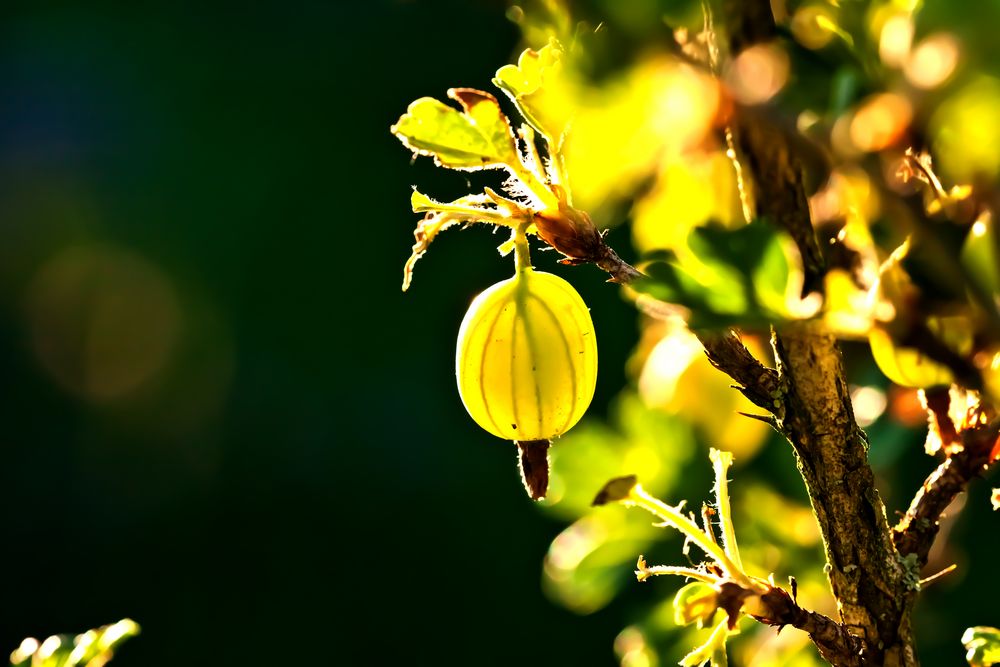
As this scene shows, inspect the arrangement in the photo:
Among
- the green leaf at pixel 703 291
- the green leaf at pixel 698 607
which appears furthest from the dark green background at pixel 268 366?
the green leaf at pixel 703 291

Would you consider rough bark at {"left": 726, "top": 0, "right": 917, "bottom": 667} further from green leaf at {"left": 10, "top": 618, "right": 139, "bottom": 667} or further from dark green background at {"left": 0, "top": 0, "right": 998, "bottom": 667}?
dark green background at {"left": 0, "top": 0, "right": 998, "bottom": 667}

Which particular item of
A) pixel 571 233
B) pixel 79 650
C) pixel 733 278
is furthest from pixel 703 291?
pixel 79 650

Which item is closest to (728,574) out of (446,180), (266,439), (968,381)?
(968,381)

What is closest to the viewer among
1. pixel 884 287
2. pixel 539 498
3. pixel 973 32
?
pixel 973 32

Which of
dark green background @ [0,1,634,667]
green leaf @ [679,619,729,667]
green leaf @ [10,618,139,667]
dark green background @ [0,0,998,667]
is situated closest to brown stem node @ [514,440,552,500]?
green leaf @ [679,619,729,667]

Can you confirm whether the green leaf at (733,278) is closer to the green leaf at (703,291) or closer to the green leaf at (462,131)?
the green leaf at (703,291)

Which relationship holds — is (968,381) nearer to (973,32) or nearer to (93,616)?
(973,32)
